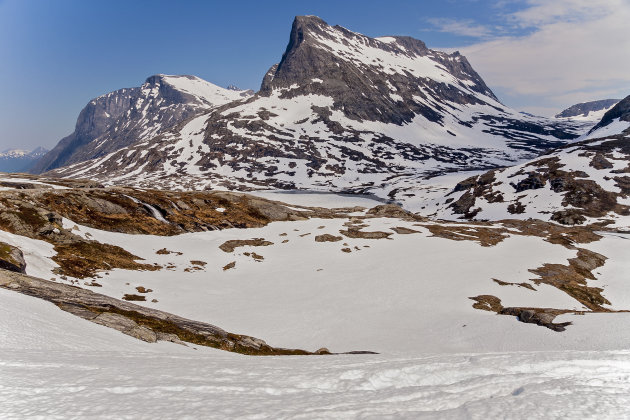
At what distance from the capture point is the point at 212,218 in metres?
69.9

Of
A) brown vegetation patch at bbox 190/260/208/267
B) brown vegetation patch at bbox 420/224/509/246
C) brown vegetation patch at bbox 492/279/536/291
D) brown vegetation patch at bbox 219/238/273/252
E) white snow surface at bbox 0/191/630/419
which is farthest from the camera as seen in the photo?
brown vegetation patch at bbox 420/224/509/246

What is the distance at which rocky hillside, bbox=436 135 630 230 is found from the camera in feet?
371

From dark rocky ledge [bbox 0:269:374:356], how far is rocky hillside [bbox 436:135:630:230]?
11372 centimetres

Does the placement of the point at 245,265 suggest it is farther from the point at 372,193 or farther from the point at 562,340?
the point at 372,193

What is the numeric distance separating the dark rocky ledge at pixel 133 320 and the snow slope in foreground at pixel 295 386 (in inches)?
283

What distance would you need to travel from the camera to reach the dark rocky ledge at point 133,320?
22156mm

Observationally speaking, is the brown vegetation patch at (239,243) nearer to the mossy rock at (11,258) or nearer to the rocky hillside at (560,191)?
the mossy rock at (11,258)

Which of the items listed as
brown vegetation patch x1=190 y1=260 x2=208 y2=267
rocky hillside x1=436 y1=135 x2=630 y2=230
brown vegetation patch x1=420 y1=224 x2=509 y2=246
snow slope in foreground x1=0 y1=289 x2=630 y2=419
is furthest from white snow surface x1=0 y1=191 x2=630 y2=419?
rocky hillside x1=436 y1=135 x2=630 y2=230

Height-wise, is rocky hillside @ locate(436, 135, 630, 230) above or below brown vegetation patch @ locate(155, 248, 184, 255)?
above

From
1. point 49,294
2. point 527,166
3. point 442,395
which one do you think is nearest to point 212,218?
point 49,294

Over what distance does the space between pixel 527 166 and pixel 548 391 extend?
539ft

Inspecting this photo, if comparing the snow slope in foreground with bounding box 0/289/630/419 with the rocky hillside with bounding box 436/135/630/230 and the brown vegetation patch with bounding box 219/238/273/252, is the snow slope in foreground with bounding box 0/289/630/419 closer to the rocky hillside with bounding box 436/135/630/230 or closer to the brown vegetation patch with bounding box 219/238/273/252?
the brown vegetation patch with bounding box 219/238/273/252

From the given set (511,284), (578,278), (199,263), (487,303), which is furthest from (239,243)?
(578,278)

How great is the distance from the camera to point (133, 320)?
81.4 feet
